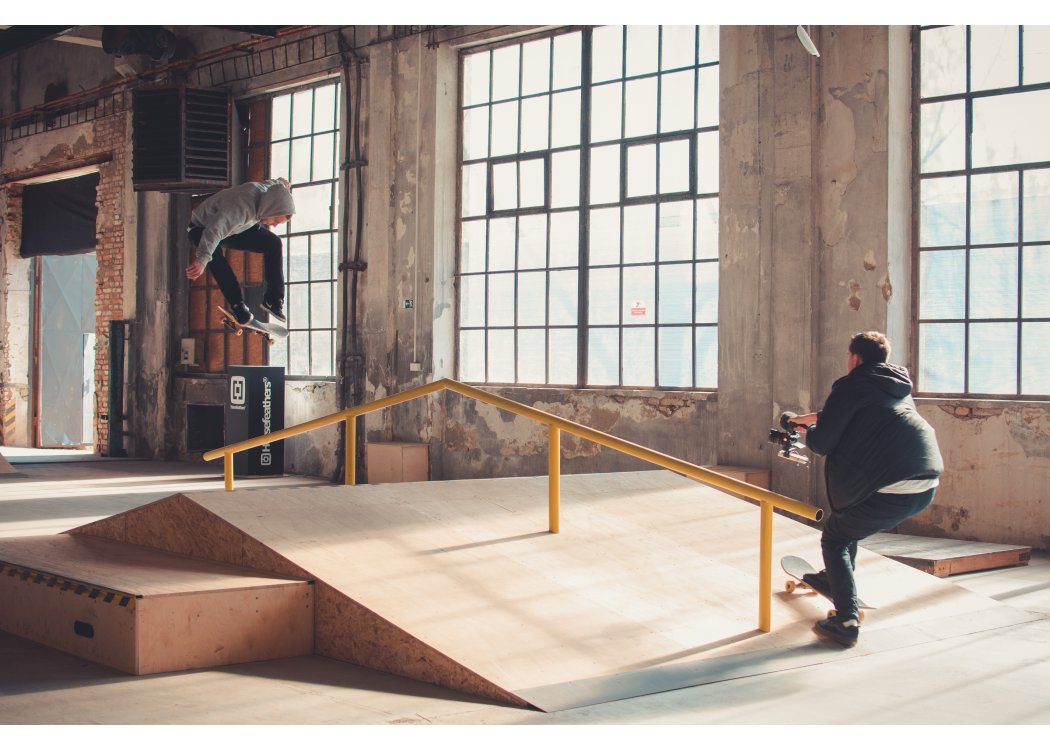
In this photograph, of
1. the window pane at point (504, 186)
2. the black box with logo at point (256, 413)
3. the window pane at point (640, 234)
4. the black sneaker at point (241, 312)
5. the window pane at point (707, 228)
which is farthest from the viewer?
the black box with logo at point (256, 413)

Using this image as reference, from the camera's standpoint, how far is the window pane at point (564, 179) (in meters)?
10.4

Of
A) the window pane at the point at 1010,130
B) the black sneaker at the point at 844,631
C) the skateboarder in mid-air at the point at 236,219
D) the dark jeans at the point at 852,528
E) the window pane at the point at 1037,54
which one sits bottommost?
the black sneaker at the point at 844,631

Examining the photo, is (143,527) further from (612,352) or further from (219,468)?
(219,468)

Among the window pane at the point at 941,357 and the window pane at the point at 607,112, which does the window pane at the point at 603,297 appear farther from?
the window pane at the point at 941,357

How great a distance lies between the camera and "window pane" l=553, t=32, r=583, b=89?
34.3 feet

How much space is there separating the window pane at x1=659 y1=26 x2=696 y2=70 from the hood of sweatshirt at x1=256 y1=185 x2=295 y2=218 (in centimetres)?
383

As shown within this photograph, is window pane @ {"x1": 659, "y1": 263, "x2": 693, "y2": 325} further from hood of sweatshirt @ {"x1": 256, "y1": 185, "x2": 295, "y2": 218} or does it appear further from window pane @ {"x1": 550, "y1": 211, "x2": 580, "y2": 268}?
hood of sweatshirt @ {"x1": 256, "y1": 185, "x2": 295, "y2": 218}

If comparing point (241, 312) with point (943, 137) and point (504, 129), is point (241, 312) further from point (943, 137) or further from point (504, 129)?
point (943, 137)

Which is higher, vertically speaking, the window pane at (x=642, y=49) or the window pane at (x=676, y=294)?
the window pane at (x=642, y=49)

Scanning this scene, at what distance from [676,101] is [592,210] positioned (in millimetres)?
1306

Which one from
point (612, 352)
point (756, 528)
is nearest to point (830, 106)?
point (612, 352)

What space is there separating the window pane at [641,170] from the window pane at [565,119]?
0.70 meters

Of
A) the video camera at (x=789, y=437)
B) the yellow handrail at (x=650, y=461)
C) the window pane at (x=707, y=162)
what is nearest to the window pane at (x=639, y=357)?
the window pane at (x=707, y=162)

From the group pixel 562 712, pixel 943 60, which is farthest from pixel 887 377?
pixel 943 60
